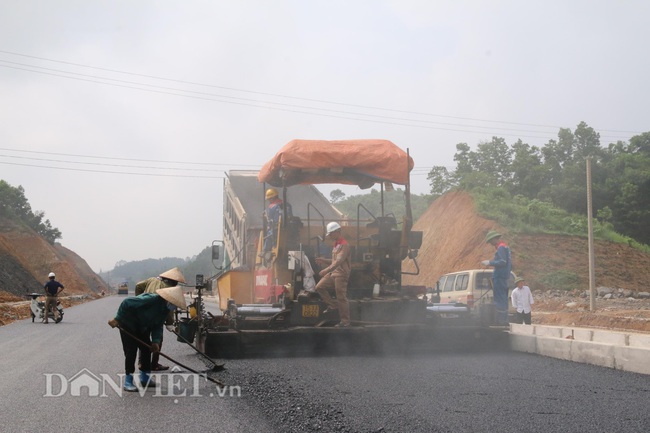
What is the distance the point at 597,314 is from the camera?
19.5 m

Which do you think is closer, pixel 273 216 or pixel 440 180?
pixel 273 216

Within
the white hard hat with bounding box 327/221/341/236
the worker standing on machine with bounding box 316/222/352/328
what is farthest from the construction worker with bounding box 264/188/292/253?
the worker standing on machine with bounding box 316/222/352/328

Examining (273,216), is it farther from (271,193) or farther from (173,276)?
(173,276)

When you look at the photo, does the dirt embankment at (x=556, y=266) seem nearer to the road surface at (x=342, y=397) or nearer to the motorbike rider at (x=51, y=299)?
the road surface at (x=342, y=397)

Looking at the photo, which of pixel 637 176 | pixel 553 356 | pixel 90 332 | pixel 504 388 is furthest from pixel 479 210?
pixel 504 388

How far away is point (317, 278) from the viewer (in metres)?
10.8

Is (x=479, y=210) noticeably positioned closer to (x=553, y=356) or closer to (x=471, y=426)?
(x=553, y=356)

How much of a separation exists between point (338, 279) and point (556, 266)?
2187cm

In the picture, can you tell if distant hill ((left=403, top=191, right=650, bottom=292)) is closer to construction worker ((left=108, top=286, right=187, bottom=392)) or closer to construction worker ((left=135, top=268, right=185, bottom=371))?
construction worker ((left=135, top=268, right=185, bottom=371))

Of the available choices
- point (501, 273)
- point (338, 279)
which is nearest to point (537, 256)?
point (501, 273)

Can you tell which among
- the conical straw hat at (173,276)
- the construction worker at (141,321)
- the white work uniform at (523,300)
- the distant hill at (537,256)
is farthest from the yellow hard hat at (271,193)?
the distant hill at (537,256)

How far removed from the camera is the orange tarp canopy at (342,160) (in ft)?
35.7

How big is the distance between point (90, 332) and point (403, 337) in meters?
8.42

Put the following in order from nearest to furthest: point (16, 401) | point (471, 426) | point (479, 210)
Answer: point (471, 426) < point (16, 401) < point (479, 210)
